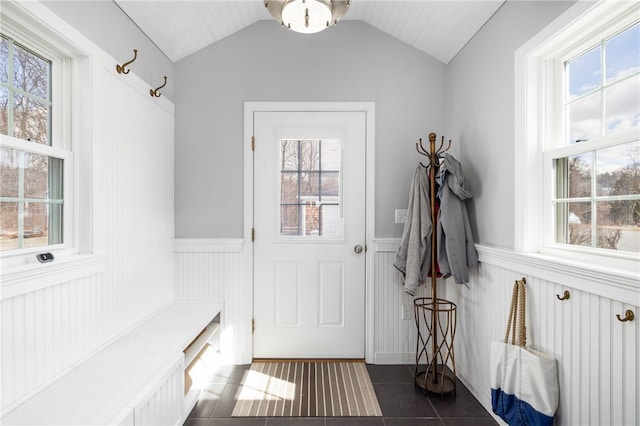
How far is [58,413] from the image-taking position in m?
1.20

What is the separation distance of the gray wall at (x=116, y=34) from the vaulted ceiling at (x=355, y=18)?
0.22 ft

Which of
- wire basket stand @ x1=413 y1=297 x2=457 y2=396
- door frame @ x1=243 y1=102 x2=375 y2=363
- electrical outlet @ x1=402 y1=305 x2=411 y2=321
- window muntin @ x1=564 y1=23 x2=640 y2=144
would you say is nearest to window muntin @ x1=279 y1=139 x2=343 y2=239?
door frame @ x1=243 y1=102 x2=375 y2=363

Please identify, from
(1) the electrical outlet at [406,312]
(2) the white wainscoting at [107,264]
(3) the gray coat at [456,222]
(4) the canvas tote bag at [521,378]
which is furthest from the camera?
(1) the electrical outlet at [406,312]

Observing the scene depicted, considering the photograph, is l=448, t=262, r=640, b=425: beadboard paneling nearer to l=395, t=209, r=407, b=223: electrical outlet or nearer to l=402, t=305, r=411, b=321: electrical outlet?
l=402, t=305, r=411, b=321: electrical outlet

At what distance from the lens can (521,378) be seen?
5.16ft

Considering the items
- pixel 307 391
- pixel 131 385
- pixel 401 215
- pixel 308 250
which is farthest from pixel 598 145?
pixel 131 385

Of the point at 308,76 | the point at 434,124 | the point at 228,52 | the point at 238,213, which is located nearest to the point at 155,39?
the point at 228,52

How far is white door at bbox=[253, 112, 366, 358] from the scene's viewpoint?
2.70 m

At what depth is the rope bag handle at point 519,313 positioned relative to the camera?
5.46 ft

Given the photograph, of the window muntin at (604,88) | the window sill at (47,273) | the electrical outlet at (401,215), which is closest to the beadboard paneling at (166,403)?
the window sill at (47,273)

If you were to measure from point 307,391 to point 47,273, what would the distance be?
1666mm

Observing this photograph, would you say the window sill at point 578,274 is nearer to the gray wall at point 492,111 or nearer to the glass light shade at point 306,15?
the gray wall at point 492,111

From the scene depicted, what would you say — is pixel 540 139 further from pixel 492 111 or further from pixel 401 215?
pixel 401 215

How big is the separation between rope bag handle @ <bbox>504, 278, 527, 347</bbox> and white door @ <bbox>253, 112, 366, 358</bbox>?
3.83 ft
